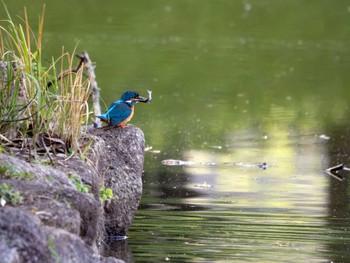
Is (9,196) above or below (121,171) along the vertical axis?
below

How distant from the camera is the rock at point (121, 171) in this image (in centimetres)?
740

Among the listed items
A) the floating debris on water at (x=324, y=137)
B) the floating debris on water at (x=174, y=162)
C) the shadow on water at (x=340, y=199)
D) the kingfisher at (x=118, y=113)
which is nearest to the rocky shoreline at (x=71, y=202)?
the kingfisher at (x=118, y=113)

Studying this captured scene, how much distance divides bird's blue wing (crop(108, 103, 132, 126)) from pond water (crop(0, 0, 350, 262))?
0.81 m

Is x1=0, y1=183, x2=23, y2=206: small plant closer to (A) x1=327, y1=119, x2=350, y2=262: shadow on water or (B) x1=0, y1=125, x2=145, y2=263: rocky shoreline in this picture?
(B) x1=0, y1=125, x2=145, y2=263: rocky shoreline

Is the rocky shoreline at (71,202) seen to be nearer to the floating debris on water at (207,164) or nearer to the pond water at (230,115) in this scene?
the pond water at (230,115)

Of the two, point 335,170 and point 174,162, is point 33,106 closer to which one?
point 174,162

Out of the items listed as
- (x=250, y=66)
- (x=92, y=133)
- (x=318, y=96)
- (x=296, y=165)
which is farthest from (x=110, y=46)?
(x=92, y=133)

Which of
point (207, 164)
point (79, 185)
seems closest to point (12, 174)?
point (79, 185)

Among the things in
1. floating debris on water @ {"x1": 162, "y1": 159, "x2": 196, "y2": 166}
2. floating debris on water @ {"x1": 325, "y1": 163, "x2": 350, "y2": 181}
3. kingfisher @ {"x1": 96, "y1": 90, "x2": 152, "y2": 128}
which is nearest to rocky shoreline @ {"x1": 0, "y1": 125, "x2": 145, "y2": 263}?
kingfisher @ {"x1": 96, "y1": 90, "x2": 152, "y2": 128}

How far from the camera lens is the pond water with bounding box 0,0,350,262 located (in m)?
7.57

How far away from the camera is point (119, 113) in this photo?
7527 mm

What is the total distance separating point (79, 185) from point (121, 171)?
159cm

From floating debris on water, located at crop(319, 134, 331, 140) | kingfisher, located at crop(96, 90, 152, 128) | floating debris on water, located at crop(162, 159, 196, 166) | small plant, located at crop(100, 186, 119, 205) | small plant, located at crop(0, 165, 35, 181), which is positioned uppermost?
floating debris on water, located at crop(319, 134, 331, 140)

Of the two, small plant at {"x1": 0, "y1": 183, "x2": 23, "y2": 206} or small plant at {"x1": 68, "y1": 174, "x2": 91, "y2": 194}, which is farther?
small plant at {"x1": 68, "y1": 174, "x2": 91, "y2": 194}
